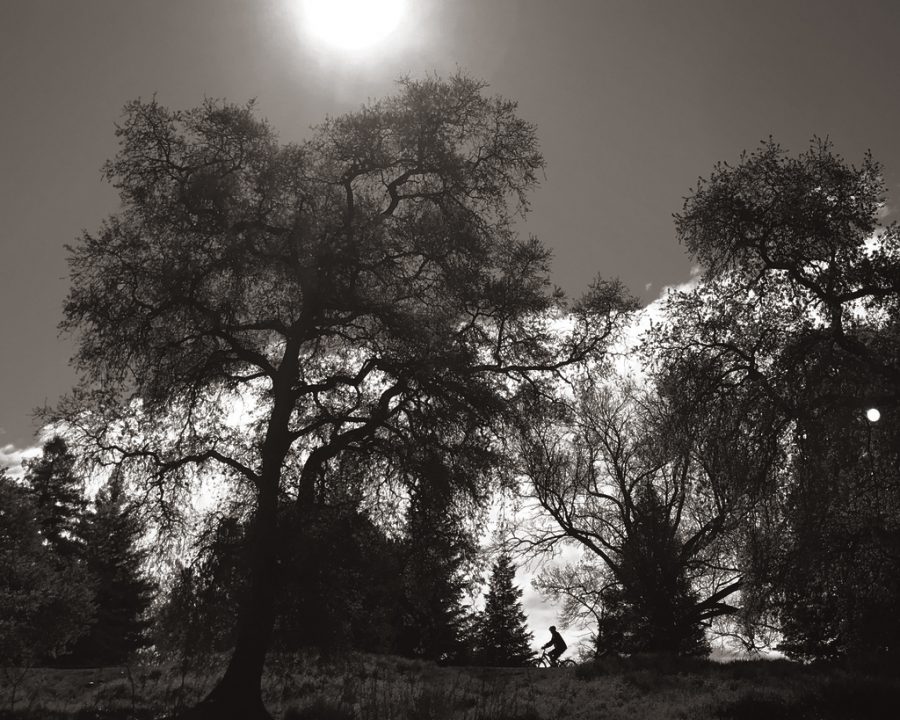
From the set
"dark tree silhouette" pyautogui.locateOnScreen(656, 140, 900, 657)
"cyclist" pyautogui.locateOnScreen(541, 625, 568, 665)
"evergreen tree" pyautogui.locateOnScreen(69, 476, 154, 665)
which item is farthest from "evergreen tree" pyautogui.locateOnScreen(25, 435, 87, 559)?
"dark tree silhouette" pyautogui.locateOnScreen(656, 140, 900, 657)

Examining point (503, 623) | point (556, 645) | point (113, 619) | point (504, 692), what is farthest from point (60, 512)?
point (504, 692)

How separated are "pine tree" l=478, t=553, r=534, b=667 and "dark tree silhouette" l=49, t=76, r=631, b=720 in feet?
96.9

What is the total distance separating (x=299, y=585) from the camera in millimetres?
12492

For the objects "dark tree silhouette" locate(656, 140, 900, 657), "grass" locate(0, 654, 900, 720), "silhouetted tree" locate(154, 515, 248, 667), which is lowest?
"grass" locate(0, 654, 900, 720)

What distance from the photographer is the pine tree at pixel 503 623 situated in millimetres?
43062

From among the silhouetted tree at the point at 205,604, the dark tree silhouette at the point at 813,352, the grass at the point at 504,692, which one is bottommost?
the grass at the point at 504,692

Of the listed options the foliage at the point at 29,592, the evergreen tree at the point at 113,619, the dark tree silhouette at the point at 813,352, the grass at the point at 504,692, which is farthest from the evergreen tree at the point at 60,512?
the dark tree silhouette at the point at 813,352

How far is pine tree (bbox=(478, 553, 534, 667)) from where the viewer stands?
43062 millimetres

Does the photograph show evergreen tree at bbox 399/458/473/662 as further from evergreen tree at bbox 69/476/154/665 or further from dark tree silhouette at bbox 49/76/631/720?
evergreen tree at bbox 69/476/154/665

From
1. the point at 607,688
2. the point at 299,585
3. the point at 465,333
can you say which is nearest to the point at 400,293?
the point at 465,333

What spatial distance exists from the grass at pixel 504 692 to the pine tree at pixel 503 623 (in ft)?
84.5

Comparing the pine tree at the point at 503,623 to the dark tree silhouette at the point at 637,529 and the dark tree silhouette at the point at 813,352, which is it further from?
the dark tree silhouette at the point at 813,352

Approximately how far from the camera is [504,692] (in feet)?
40.8

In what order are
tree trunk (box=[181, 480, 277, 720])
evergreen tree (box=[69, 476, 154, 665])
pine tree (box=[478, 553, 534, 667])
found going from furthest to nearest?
pine tree (box=[478, 553, 534, 667])
evergreen tree (box=[69, 476, 154, 665])
tree trunk (box=[181, 480, 277, 720])
